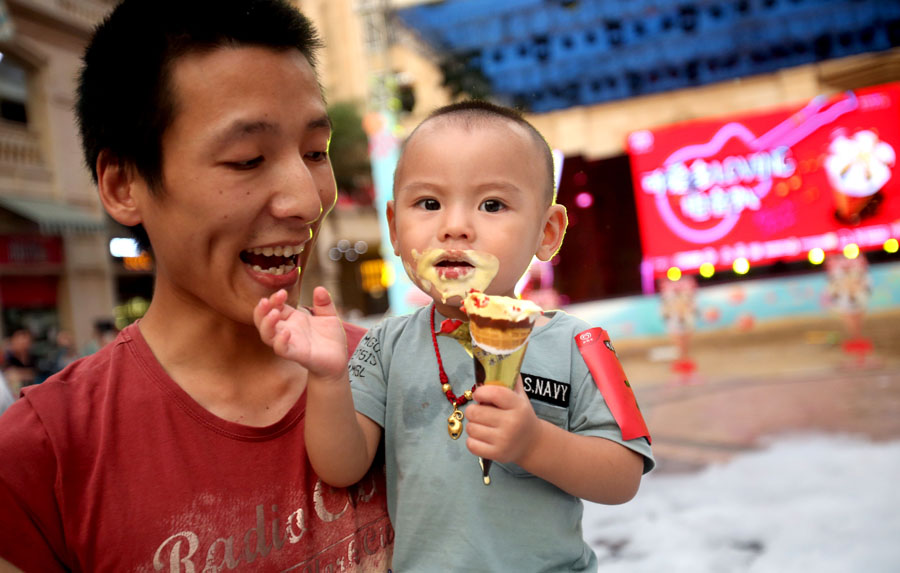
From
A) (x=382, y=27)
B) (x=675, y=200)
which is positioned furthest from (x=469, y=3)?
(x=675, y=200)

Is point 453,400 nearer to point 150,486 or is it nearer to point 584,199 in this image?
point 150,486

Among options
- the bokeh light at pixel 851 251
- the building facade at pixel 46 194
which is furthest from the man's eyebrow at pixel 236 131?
the building facade at pixel 46 194

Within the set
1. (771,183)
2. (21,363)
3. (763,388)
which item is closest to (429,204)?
(763,388)

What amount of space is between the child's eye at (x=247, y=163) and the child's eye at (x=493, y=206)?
40 cm

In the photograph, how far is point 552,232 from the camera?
1.46 m

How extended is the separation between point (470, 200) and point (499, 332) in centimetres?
31

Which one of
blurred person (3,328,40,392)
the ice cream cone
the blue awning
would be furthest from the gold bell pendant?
the blue awning

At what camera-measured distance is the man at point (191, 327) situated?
112cm

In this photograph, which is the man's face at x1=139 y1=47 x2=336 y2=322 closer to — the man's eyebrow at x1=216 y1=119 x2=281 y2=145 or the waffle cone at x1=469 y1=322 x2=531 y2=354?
the man's eyebrow at x1=216 y1=119 x2=281 y2=145

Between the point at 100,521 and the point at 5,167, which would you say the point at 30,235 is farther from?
the point at 100,521

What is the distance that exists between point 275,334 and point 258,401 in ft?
0.91

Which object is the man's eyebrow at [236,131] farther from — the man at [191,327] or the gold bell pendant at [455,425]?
the gold bell pendant at [455,425]

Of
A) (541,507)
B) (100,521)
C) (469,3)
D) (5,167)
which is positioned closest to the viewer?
(100,521)

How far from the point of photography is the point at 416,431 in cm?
132
